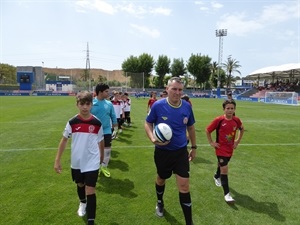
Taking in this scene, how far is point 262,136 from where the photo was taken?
1302 cm

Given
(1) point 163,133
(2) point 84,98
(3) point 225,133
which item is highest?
(2) point 84,98

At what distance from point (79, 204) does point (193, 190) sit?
240cm

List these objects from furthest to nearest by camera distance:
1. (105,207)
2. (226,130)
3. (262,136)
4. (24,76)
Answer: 1. (24,76)
2. (262,136)
3. (226,130)
4. (105,207)

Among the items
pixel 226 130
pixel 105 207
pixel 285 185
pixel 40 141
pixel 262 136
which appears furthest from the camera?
pixel 262 136

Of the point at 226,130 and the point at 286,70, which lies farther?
the point at 286,70

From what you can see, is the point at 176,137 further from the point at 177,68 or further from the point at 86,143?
the point at 177,68

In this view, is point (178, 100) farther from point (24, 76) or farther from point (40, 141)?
point (24, 76)

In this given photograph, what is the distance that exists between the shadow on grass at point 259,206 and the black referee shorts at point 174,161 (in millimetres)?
1775

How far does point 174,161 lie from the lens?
4.38 metres

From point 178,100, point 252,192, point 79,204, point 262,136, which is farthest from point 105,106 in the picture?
point 262,136

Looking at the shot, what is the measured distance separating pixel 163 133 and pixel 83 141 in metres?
1.24

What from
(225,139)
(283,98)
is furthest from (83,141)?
(283,98)

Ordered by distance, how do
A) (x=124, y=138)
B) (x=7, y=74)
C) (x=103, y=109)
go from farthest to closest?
1. (x=7, y=74)
2. (x=124, y=138)
3. (x=103, y=109)

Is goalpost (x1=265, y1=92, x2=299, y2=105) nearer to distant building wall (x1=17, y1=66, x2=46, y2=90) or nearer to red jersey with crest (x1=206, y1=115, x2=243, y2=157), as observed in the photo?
red jersey with crest (x1=206, y1=115, x2=243, y2=157)
